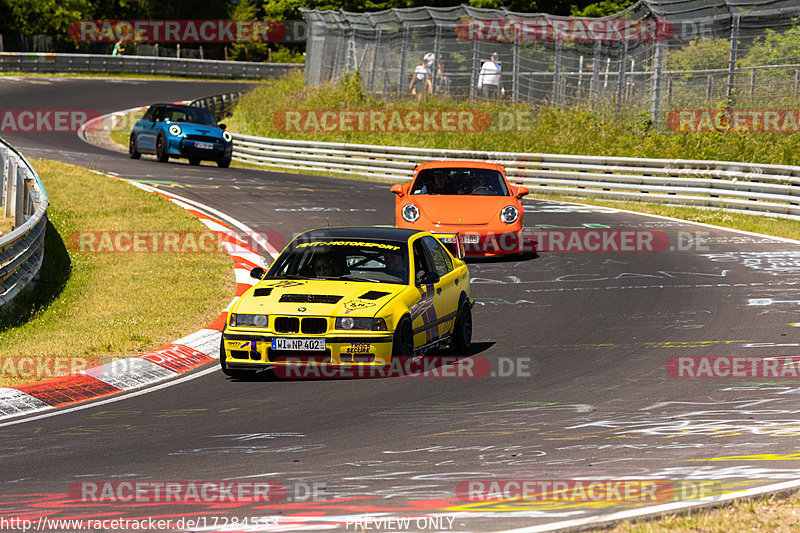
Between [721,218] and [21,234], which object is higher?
[21,234]

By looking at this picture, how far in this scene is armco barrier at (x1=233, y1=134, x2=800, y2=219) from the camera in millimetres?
22047

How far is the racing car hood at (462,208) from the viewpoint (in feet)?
54.9

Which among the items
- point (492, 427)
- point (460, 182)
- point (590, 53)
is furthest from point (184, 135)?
point (492, 427)

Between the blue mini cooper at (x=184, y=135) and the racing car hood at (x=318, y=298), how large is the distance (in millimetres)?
20508

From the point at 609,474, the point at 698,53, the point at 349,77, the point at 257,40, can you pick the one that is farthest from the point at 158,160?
the point at 257,40

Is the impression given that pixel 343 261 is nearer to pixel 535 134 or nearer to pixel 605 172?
pixel 605 172

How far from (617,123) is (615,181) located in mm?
4932

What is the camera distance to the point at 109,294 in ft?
46.8

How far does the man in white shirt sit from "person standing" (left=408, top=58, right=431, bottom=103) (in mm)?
2293

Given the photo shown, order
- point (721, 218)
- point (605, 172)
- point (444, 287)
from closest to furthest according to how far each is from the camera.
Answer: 1. point (444, 287)
2. point (721, 218)
3. point (605, 172)

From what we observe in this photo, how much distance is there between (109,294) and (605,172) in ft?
47.6

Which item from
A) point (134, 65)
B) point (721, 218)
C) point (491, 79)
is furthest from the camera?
point (134, 65)

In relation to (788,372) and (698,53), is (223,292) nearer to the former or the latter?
(788,372)

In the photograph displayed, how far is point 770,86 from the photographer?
80.7ft
